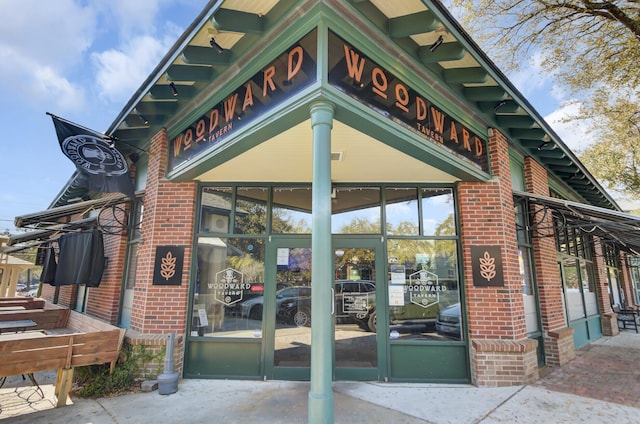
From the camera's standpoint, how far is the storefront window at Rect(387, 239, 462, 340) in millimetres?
5418

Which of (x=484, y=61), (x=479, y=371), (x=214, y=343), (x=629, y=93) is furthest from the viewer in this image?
(x=629, y=93)

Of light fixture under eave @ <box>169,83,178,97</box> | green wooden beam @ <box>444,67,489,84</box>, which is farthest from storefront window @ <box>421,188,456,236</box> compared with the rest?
light fixture under eave @ <box>169,83,178,97</box>

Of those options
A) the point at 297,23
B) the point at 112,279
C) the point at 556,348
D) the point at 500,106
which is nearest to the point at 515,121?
the point at 500,106

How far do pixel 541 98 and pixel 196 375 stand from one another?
11.1 metres

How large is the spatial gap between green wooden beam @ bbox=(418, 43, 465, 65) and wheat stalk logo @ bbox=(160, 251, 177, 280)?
15.5 feet

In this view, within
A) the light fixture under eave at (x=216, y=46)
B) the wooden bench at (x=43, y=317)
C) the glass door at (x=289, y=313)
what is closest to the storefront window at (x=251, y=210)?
the glass door at (x=289, y=313)

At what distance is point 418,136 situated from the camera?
4215 millimetres

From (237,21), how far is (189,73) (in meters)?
1.36

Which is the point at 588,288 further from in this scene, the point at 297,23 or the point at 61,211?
the point at 61,211

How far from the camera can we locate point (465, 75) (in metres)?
4.77

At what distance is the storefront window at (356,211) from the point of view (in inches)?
227

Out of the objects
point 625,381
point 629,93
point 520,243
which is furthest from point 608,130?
point 625,381

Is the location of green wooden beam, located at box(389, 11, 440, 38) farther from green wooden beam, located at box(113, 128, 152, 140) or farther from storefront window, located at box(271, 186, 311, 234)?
green wooden beam, located at box(113, 128, 152, 140)

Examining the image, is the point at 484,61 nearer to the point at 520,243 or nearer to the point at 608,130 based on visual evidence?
the point at 520,243
